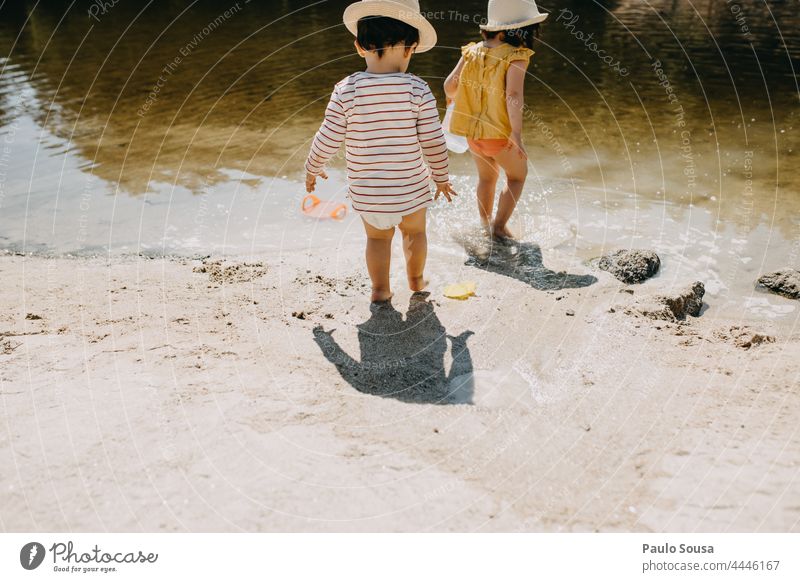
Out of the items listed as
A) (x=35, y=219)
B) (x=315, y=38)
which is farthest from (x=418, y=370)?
(x=315, y=38)

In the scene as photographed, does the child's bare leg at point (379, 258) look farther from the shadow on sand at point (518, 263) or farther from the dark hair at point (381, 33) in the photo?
the dark hair at point (381, 33)

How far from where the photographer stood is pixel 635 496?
2170mm

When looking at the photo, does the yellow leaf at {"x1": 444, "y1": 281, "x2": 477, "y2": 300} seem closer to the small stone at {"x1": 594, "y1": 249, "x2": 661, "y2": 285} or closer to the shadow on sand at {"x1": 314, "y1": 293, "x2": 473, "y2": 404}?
the shadow on sand at {"x1": 314, "y1": 293, "x2": 473, "y2": 404}

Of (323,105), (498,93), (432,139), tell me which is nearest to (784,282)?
(498,93)

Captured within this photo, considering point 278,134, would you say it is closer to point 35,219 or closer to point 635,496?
point 35,219

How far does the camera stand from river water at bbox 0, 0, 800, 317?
194 inches

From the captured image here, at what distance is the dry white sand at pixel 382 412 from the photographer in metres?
2.11

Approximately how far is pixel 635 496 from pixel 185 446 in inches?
60.0

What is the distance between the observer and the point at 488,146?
4.59m

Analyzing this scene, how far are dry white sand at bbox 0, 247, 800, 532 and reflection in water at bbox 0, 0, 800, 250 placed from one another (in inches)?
69.9

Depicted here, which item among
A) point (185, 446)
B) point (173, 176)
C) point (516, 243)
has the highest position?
point (173, 176)

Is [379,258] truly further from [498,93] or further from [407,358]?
[498,93]

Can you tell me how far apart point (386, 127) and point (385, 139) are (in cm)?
6
